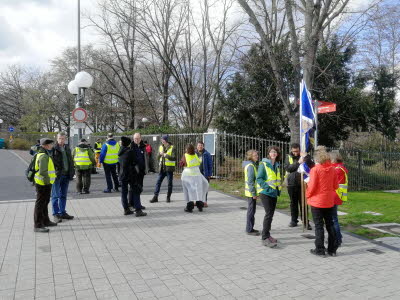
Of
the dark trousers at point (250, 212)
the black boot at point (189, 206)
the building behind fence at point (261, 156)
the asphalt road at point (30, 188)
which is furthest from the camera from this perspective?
the building behind fence at point (261, 156)

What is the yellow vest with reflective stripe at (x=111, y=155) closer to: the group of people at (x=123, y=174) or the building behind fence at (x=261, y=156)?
the group of people at (x=123, y=174)

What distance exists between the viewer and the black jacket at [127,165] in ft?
24.7

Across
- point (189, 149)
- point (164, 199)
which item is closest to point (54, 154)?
point (189, 149)

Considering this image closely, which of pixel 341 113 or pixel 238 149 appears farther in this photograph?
pixel 341 113

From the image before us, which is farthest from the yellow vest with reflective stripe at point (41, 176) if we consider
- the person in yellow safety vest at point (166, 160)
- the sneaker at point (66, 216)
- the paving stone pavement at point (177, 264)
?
the person in yellow safety vest at point (166, 160)

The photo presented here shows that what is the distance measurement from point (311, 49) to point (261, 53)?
16.8 ft

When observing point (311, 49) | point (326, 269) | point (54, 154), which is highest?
point (311, 49)

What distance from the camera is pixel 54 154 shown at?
7.29 metres

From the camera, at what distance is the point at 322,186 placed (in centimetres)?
521

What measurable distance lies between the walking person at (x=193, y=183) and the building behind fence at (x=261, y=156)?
5.26 m

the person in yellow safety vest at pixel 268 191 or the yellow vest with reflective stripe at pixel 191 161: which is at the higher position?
the yellow vest with reflective stripe at pixel 191 161

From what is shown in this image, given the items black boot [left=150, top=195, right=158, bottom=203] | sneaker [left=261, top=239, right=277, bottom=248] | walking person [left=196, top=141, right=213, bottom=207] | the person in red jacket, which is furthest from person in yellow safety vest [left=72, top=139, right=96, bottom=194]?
the person in red jacket

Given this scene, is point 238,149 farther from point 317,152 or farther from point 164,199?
point 317,152

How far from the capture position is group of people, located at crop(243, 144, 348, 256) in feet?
17.1
